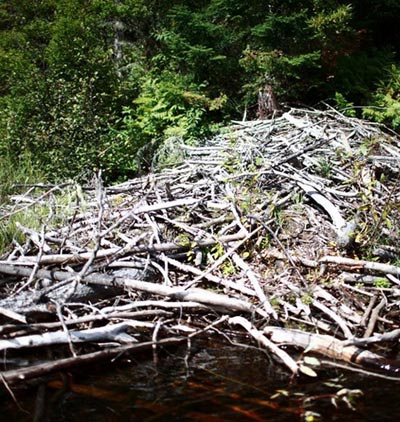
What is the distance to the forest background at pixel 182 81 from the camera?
851 cm

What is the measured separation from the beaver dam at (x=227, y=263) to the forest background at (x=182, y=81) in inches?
76.9

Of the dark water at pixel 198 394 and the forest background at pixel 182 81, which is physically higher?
the forest background at pixel 182 81

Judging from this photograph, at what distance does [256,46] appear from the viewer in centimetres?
877

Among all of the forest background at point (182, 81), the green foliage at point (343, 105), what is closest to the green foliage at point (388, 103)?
the forest background at point (182, 81)

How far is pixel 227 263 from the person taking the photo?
5.02 meters

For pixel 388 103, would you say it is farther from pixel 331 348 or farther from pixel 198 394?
pixel 198 394

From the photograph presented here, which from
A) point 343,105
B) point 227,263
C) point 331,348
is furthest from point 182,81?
point 331,348

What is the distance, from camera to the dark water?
293 cm

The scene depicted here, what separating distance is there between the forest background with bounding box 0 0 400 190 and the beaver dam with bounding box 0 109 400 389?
1953 mm

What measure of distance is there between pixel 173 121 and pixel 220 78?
129cm

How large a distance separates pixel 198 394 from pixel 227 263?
198cm

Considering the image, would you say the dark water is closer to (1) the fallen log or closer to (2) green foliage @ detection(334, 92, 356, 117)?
(1) the fallen log

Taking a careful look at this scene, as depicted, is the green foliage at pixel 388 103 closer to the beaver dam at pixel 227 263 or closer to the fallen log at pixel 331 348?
the beaver dam at pixel 227 263

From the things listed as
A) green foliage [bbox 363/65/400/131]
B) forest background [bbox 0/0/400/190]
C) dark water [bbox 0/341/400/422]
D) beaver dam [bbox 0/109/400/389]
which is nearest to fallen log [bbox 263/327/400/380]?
beaver dam [bbox 0/109/400/389]
